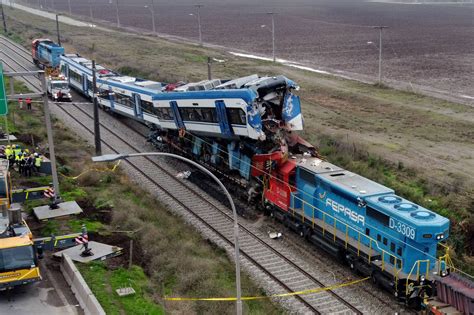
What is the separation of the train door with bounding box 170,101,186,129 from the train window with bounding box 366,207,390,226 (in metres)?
15.9

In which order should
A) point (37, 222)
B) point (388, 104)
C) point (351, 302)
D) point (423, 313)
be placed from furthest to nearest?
point (388, 104)
point (37, 222)
point (351, 302)
point (423, 313)

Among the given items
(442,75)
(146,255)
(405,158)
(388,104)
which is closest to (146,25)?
(442,75)

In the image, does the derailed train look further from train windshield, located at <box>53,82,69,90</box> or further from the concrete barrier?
train windshield, located at <box>53,82,69,90</box>

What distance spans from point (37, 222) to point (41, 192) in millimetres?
3585

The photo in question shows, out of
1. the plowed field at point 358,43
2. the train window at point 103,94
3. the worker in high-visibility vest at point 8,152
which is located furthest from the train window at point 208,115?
the plowed field at point 358,43

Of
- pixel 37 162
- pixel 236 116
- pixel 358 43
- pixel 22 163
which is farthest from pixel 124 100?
pixel 358 43

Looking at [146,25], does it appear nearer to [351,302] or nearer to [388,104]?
[388,104]

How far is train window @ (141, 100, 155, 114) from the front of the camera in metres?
41.3

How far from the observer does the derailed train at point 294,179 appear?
71.0 ft

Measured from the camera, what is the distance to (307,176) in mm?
27312

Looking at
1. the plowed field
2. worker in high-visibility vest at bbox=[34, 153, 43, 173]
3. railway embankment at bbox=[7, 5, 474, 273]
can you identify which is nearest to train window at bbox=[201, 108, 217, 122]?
railway embankment at bbox=[7, 5, 474, 273]

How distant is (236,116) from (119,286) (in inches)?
467

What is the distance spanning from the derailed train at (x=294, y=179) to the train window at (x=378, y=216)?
44mm

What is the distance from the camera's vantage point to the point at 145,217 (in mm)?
29328
